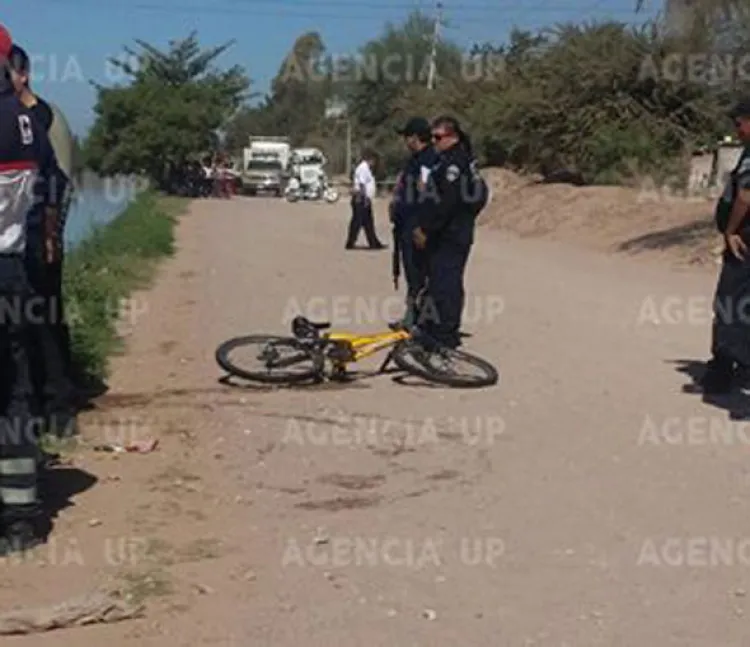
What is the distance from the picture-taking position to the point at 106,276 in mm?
18812

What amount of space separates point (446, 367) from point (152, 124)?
55.3m

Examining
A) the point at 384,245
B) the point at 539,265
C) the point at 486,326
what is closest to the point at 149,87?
the point at 384,245

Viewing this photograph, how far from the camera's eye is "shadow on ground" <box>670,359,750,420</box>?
9.87m

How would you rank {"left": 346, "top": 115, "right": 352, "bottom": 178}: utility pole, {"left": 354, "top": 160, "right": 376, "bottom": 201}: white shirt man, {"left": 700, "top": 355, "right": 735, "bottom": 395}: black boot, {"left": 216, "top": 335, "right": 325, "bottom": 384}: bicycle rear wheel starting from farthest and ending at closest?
1. {"left": 346, "top": 115, "right": 352, "bottom": 178}: utility pole
2. {"left": 354, "top": 160, "right": 376, "bottom": 201}: white shirt man
3. {"left": 216, "top": 335, "right": 325, "bottom": 384}: bicycle rear wheel
4. {"left": 700, "top": 355, "right": 735, "bottom": 395}: black boot

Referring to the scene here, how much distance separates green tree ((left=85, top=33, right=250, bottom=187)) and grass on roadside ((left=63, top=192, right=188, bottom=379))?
30170mm

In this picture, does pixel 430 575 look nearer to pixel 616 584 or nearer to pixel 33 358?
pixel 616 584

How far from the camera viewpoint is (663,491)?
25.3ft

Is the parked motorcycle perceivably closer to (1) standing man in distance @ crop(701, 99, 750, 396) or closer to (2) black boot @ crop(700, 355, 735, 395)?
(2) black boot @ crop(700, 355, 735, 395)

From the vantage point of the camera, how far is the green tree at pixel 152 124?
64.3 metres

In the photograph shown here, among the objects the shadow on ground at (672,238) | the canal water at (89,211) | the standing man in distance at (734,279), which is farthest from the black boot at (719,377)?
the shadow on ground at (672,238)

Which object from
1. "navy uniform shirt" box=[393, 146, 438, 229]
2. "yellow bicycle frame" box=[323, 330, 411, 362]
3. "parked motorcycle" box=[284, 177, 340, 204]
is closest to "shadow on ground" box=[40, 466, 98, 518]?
"yellow bicycle frame" box=[323, 330, 411, 362]

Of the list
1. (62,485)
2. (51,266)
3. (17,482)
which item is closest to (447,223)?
(51,266)

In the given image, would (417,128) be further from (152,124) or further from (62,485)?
(152,124)

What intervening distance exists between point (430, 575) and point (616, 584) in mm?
782
